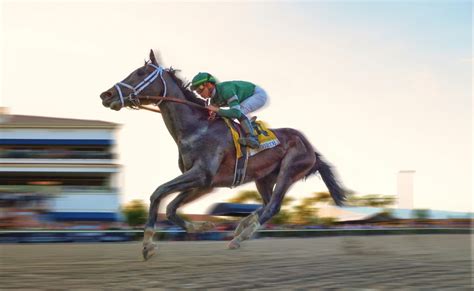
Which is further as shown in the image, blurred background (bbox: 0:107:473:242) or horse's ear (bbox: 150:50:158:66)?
blurred background (bbox: 0:107:473:242)

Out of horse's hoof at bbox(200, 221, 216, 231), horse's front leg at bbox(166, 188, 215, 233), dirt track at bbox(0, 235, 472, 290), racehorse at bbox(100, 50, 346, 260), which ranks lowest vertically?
dirt track at bbox(0, 235, 472, 290)

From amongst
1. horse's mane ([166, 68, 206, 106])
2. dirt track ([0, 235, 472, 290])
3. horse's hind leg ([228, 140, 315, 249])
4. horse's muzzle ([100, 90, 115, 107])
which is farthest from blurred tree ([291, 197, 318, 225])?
horse's muzzle ([100, 90, 115, 107])

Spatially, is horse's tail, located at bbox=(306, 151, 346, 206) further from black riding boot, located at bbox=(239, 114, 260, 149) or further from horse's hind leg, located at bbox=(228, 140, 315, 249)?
black riding boot, located at bbox=(239, 114, 260, 149)

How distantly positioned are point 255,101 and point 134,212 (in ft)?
68.8

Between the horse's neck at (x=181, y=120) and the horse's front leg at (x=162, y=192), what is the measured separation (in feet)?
1.73

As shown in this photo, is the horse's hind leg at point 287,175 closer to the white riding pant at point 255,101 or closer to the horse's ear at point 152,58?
the white riding pant at point 255,101

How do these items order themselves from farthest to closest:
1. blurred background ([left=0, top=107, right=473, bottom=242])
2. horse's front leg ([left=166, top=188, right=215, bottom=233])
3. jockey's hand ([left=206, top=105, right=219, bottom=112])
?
blurred background ([left=0, top=107, right=473, bottom=242]) < jockey's hand ([left=206, top=105, right=219, bottom=112]) < horse's front leg ([left=166, top=188, right=215, bottom=233])

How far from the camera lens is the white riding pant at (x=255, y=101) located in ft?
27.5

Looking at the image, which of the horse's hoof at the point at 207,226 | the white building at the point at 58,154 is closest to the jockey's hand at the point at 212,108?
the horse's hoof at the point at 207,226

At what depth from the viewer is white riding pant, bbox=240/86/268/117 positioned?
27.5ft

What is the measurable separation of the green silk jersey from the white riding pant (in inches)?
2.0

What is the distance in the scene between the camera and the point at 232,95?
8.14 m

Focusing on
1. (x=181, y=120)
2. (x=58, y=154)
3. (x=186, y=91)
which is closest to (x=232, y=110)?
(x=181, y=120)

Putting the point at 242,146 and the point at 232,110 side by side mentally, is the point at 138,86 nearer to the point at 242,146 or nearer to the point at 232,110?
the point at 232,110
